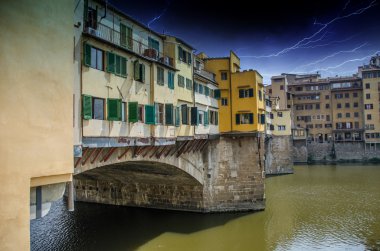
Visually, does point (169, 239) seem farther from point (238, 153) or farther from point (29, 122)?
point (29, 122)

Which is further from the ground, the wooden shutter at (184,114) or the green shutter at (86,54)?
the green shutter at (86,54)

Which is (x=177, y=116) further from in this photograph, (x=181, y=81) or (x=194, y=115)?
(x=181, y=81)

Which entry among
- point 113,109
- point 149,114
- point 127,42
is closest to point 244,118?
point 149,114

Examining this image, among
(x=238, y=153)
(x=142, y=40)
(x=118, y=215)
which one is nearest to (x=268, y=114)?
(x=238, y=153)

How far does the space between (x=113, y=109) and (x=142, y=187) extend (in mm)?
16303

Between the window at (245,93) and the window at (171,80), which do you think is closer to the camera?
the window at (171,80)

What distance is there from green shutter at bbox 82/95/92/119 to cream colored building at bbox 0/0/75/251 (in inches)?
214

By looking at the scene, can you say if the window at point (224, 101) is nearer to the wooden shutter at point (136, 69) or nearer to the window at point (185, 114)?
the window at point (185, 114)

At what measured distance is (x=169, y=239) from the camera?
22.5 meters

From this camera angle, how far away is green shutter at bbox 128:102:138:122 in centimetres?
1681

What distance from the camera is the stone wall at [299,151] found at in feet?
225

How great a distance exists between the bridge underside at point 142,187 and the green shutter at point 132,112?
7256 mm

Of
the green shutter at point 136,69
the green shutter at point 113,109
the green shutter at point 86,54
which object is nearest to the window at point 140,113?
the green shutter at point 136,69

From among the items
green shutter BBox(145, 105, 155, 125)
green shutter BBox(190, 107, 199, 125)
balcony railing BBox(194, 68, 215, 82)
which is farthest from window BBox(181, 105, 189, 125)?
green shutter BBox(145, 105, 155, 125)
